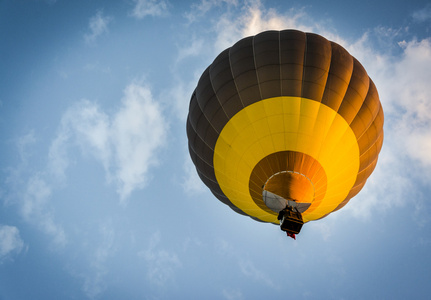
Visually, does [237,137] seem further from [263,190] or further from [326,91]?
[326,91]

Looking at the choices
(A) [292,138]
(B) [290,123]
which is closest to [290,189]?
(A) [292,138]

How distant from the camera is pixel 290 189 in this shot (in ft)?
20.6

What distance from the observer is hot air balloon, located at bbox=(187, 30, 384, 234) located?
6367 millimetres

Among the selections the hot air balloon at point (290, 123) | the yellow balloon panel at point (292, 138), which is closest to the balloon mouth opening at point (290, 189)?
the hot air balloon at point (290, 123)

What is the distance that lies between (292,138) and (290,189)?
1.10m

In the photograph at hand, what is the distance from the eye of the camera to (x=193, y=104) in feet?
25.6

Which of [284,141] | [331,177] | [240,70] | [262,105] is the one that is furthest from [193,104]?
[331,177]

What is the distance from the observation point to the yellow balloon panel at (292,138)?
636 cm

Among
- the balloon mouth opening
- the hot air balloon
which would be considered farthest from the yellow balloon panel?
the balloon mouth opening

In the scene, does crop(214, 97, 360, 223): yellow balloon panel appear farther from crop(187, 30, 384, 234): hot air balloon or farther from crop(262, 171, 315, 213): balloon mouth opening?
crop(262, 171, 315, 213): balloon mouth opening

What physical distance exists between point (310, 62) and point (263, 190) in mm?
3089

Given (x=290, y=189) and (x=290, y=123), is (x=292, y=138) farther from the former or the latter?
(x=290, y=189)

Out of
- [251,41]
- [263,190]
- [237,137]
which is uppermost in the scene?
[251,41]

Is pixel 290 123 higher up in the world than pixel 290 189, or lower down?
higher up
